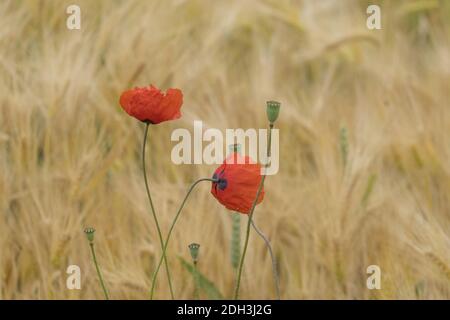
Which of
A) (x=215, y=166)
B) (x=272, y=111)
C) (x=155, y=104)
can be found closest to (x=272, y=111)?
(x=272, y=111)

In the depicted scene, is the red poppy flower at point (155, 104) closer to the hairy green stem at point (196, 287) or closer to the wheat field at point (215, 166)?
the hairy green stem at point (196, 287)

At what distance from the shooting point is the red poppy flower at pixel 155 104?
993mm

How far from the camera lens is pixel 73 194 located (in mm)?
1342

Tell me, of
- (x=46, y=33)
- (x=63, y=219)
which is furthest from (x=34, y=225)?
(x=46, y=33)

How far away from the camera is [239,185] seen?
0.99 m

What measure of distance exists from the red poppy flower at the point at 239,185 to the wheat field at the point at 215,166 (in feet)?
0.93

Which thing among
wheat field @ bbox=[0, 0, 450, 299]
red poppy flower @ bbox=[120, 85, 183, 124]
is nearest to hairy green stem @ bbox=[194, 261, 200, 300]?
wheat field @ bbox=[0, 0, 450, 299]

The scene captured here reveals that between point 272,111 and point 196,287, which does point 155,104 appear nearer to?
point 272,111

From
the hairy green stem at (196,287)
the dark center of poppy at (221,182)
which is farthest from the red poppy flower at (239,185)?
the hairy green stem at (196,287)

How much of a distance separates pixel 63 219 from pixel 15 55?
17.3 inches

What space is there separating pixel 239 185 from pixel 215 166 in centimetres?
43

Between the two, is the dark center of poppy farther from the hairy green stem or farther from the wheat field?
the wheat field

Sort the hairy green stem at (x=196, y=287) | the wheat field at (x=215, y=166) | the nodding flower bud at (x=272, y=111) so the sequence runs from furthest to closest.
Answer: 1. the wheat field at (x=215, y=166)
2. the hairy green stem at (x=196, y=287)
3. the nodding flower bud at (x=272, y=111)
